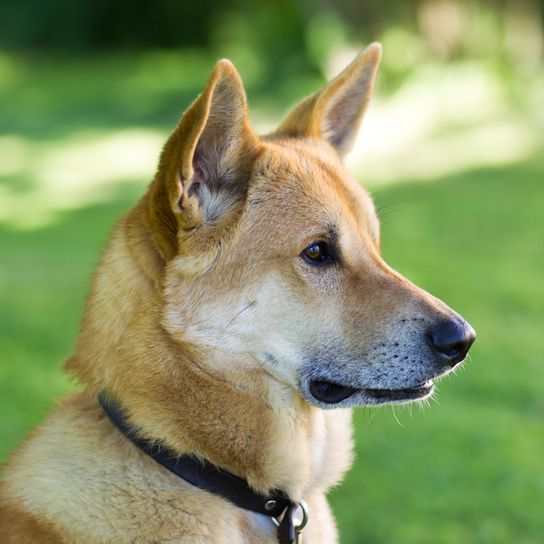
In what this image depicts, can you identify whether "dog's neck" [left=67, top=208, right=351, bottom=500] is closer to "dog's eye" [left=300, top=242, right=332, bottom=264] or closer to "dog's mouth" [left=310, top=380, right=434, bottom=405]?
"dog's mouth" [left=310, top=380, right=434, bottom=405]

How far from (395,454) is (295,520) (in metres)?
2.66

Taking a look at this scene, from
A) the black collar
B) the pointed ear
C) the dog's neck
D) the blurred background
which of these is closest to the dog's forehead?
the pointed ear

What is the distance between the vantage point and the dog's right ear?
2732 mm

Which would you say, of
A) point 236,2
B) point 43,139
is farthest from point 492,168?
point 236,2

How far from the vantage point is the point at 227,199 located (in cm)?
309

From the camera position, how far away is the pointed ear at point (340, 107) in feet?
11.7

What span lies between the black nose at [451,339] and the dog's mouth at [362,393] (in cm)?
13

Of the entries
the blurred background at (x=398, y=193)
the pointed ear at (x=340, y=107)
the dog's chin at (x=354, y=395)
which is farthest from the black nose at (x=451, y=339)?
the pointed ear at (x=340, y=107)

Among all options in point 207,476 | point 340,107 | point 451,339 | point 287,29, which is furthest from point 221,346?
point 287,29

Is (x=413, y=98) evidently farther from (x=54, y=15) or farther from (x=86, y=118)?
(x=54, y=15)

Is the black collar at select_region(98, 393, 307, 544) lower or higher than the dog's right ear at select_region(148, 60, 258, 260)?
lower

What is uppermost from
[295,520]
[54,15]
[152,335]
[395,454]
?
[54,15]

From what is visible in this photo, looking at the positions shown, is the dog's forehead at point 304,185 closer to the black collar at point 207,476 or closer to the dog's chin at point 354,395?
the dog's chin at point 354,395

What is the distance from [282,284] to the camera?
9.89 feet
